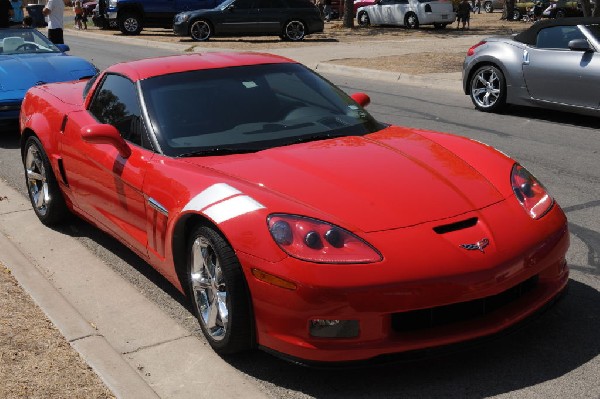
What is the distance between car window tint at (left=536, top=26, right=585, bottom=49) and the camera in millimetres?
11039

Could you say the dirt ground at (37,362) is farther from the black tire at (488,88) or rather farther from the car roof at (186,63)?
the black tire at (488,88)

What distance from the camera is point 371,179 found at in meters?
4.27

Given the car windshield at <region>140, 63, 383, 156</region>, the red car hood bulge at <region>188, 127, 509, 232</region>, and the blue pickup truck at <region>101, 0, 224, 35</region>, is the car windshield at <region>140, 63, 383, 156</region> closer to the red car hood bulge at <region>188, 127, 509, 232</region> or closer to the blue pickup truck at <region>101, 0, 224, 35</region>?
the red car hood bulge at <region>188, 127, 509, 232</region>

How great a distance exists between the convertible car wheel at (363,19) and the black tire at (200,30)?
965 cm

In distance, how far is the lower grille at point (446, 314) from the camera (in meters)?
3.76

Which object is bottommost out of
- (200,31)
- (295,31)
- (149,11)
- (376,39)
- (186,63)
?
(376,39)

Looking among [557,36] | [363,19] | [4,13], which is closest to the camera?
[557,36]

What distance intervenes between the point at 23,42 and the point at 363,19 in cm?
2458

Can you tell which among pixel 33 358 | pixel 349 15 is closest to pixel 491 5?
pixel 349 15

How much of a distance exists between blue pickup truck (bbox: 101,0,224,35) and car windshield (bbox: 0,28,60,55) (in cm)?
1968

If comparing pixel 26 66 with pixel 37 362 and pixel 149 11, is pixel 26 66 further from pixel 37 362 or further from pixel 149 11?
pixel 149 11

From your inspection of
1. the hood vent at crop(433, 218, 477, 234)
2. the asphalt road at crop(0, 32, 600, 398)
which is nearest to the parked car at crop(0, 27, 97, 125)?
the asphalt road at crop(0, 32, 600, 398)

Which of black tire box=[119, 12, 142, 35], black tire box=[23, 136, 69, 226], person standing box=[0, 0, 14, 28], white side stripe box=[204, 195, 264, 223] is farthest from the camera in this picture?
black tire box=[119, 12, 142, 35]

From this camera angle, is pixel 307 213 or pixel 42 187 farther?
pixel 42 187
